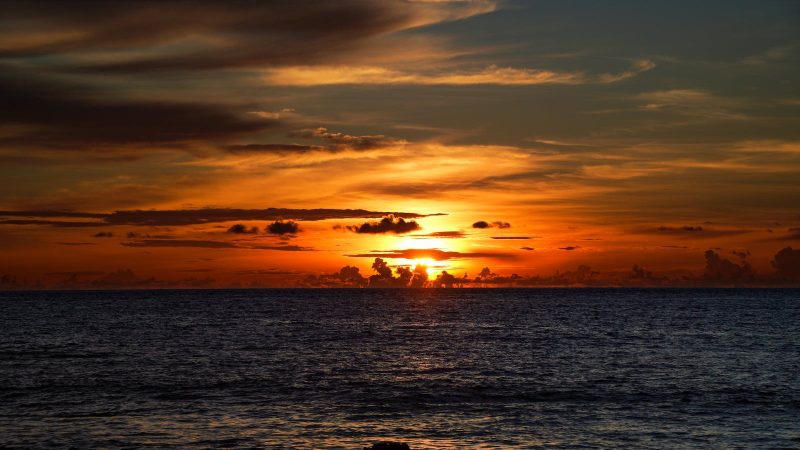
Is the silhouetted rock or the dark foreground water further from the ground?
the silhouetted rock

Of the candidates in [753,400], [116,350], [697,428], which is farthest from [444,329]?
[697,428]

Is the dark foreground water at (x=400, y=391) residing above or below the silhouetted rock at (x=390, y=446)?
below

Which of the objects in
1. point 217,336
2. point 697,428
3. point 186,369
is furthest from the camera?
point 217,336

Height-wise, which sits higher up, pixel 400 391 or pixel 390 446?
pixel 390 446

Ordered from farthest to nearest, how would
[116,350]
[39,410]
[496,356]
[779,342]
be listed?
[779,342] → [116,350] → [496,356] → [39,410]

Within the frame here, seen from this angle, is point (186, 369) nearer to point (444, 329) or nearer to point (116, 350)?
point (116, 350)

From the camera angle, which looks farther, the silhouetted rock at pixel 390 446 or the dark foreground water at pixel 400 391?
the dark foreground water at pixel 400 391

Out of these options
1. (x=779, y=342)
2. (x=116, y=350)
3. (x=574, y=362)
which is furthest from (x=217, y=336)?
(x=779, y=342)

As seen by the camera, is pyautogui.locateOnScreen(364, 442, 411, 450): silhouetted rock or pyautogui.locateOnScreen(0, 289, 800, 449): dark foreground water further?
pyautogui.locateOnScreen(0, 289, 800, 449): dark foreground water

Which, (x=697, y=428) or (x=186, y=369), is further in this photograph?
(x=186, y=369)

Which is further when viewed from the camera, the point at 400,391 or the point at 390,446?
the point at 400,391

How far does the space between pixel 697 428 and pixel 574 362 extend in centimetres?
3228

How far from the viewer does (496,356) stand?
266ft

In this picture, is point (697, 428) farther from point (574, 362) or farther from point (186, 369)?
point (186, 369)
